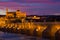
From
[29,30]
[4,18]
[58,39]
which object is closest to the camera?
[58,39]

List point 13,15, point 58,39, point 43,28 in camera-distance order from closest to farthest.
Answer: point 58,39 < point 43,28 < point 13,15

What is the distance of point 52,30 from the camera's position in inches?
1243

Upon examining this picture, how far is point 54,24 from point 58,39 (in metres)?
2.47

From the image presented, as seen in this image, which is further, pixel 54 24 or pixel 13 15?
pixel 13 15

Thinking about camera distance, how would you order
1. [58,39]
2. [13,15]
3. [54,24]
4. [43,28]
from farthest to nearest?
[13,15], [43,28], [54,24], [58,39]

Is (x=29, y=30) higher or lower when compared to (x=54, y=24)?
lower

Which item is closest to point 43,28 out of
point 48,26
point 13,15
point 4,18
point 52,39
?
point 48,26

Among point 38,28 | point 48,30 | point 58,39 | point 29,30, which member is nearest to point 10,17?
point 29,30

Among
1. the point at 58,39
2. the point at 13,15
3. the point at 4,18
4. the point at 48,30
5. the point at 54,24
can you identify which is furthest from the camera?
the point at 4,18

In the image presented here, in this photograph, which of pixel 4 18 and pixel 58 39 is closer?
pixel 58 39

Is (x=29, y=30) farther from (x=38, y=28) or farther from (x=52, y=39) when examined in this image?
(x=52, y=39)

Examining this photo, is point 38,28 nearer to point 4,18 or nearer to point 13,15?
point 13,15

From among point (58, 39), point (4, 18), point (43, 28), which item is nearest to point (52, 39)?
point (58, 39)

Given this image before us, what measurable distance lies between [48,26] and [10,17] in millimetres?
39215
